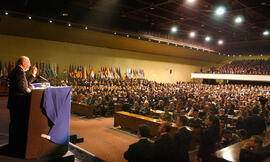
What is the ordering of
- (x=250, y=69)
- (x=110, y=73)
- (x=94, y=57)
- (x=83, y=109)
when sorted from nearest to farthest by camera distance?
(x=83, y=109)
(x=94, y=57)
(x=110, y=73)
(x=250, y=69)

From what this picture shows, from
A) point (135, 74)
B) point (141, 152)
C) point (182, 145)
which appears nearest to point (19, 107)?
point (141, 152)

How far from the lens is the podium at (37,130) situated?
2857 mm

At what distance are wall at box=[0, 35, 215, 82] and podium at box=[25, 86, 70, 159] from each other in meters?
17.1

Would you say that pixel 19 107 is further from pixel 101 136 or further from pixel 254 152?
pixel 101 136

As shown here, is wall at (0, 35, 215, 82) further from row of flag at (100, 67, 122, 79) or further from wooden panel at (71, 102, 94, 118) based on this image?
wooden panel at (71, 102, 94, 118)

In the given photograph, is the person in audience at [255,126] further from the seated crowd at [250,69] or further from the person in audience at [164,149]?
the seated crowd at [250,69]

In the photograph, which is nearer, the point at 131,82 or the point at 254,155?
the point at 254,155

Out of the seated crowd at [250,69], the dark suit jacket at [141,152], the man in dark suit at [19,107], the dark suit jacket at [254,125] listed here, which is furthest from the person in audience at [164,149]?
the seated crowd at [250,69]

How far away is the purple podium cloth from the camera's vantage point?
9.98ft

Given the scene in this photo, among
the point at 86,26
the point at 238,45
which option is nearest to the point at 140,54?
the point at 86,26

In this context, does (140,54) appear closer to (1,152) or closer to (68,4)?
(68,4)

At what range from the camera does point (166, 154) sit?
325cm

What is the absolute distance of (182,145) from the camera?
3553 mm

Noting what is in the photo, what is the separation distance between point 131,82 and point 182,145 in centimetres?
1876
